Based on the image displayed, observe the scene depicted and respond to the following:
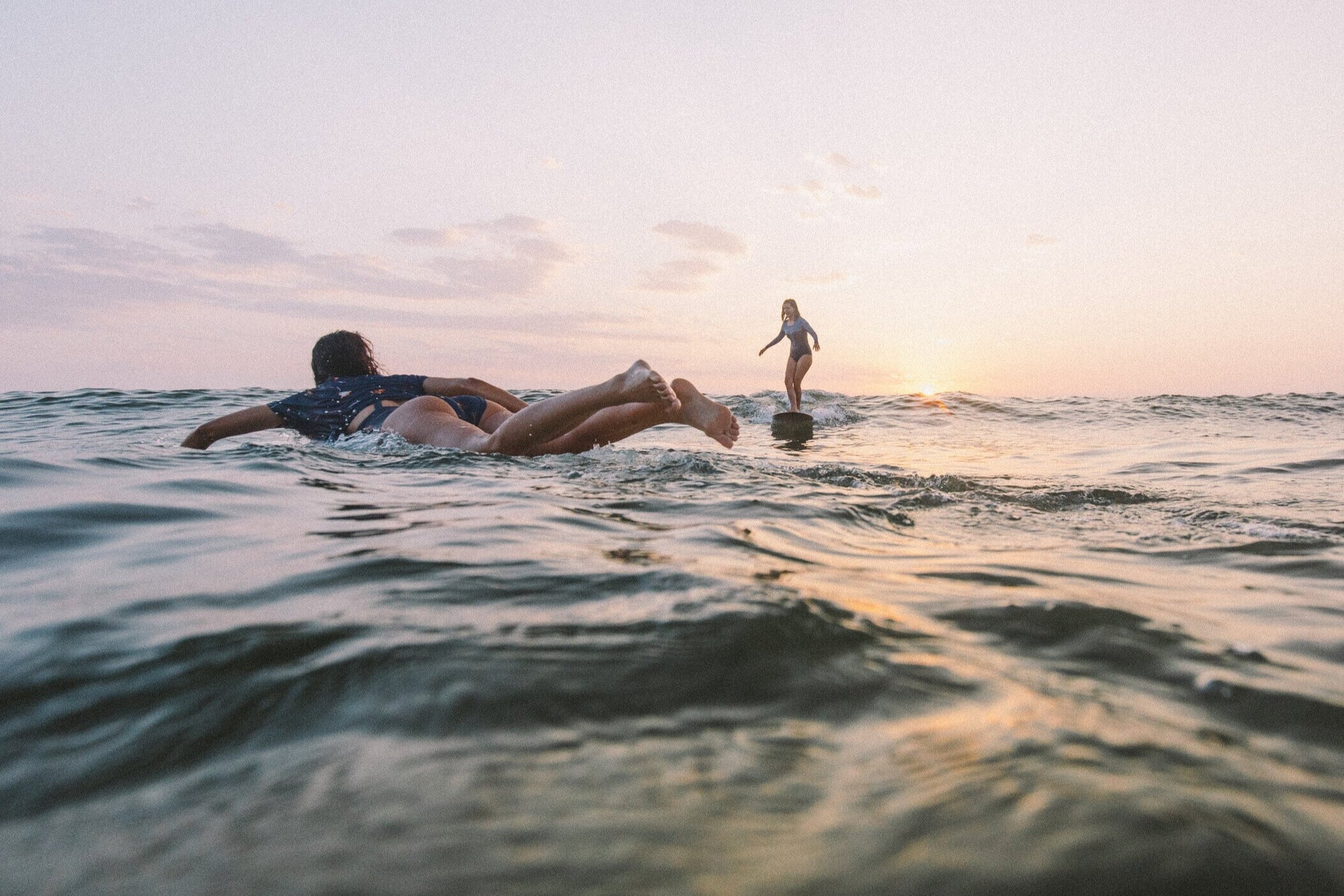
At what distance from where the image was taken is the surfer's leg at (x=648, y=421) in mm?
4922

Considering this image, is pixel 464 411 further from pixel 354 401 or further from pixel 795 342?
pixel 795 342

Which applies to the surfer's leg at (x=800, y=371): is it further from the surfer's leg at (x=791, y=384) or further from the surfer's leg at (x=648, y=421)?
the surfer's leg at (x=648, y=421)

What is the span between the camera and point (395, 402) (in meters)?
5.93

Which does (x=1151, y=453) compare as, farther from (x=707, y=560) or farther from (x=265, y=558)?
(x=265, y=558)

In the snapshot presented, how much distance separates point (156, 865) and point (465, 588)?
44.6 inches

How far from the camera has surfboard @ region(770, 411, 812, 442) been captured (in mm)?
10797

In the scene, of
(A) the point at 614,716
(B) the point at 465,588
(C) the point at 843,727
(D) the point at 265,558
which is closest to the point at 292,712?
(A) the point at 614,716

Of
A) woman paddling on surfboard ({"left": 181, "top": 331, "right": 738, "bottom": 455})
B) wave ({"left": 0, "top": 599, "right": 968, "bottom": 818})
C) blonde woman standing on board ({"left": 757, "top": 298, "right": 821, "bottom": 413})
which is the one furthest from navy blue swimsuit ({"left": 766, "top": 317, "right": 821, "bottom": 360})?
wave ({"left": 0, "top": 599, "right": 968, "bottom": 818})

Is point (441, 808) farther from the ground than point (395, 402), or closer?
closer

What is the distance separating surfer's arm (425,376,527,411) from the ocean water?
2.83 meters

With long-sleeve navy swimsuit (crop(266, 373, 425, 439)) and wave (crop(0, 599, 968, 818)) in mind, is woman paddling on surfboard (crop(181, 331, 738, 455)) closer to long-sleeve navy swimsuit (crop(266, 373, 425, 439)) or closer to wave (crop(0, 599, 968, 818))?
long-sleeve navy swimsuit (crop(266, 373, 425, 439))

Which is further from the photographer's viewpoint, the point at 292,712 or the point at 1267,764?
the point at 292,712

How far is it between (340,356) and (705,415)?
10.8ft

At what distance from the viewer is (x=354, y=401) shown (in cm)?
596
